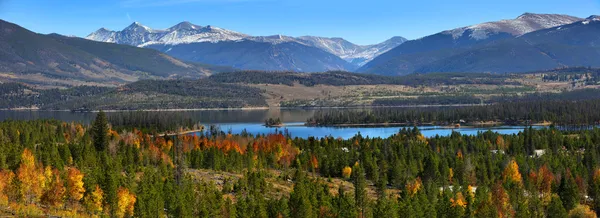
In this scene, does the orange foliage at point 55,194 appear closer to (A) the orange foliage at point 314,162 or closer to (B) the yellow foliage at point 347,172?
(B) the yellow foliage at point 347,172

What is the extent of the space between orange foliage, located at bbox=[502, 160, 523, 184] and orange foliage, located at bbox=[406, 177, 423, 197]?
1985 centimetres

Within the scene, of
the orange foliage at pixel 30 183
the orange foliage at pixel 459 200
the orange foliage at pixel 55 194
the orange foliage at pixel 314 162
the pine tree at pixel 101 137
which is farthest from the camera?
the orange foliage at pixel 314 162

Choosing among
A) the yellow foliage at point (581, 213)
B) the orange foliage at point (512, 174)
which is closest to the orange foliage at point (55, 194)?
the yellow foliage at point (581, 213)

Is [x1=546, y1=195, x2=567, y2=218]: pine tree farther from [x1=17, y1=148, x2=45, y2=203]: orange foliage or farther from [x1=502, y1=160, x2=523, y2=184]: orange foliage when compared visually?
[x1=17, y1=148, x2=45, y2=203]: orange foliage

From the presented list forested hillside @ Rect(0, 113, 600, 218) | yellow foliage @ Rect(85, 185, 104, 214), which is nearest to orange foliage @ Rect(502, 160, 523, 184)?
forested hillside @ Rect(0, 113, 600, 218)

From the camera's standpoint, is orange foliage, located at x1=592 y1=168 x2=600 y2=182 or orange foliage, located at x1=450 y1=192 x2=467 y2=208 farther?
orange foliage, located at x1=592 y1=168 x2=600 y2=182

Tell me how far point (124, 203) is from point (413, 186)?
66415 mm

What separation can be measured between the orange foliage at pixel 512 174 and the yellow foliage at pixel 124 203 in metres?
86.4

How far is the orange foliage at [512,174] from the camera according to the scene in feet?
526

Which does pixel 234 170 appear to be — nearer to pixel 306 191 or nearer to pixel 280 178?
pixel 280 178

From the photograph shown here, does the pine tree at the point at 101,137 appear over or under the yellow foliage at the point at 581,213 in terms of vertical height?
over

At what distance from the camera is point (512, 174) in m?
165

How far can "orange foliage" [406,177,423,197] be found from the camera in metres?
144

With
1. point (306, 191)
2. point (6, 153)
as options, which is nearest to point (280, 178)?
point (306, 191)
